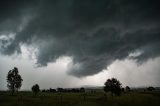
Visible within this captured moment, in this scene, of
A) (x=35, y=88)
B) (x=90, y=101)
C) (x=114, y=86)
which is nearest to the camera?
(x=90, y=101)

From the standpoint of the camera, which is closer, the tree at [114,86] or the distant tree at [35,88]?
the tree at [114,86]

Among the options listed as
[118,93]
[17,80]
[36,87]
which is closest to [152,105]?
[118,93]

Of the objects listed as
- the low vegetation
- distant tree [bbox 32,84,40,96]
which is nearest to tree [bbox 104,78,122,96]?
the low vegetation

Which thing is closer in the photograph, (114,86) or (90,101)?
(90,101)

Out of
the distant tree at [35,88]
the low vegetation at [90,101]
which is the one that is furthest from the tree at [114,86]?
the distant tree at [35,88]

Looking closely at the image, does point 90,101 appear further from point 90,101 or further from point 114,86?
point 114,86

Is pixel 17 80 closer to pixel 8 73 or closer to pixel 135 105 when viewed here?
pixel 8 73

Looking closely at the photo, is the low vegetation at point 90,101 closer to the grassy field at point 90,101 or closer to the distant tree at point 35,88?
the grassy field at point 90,101

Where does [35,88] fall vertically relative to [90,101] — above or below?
above

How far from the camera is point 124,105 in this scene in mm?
34688

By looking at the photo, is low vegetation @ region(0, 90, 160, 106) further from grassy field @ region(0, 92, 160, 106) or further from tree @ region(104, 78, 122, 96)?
tree @ region(104, 78, 122, 96)

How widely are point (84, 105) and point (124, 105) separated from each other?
7608 millimetres

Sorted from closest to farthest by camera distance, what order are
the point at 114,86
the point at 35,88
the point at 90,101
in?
the point at 90,101 < the point at 114,86 < the point at 35,88

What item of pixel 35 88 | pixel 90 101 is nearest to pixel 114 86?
pixel 90 101
